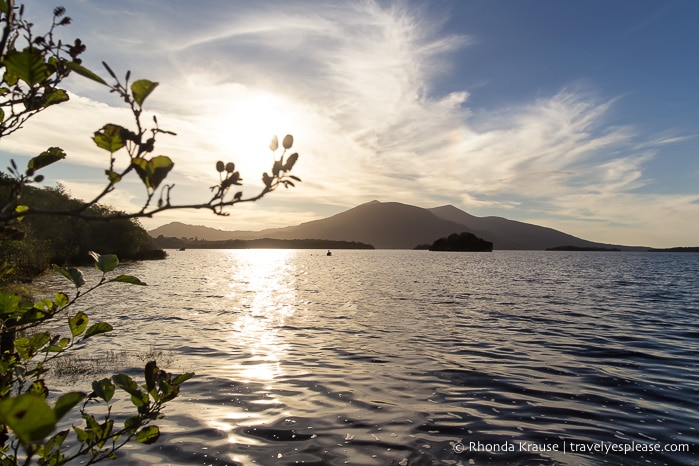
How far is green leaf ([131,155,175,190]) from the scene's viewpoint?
2.17m

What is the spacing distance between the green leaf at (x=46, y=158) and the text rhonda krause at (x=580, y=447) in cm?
800

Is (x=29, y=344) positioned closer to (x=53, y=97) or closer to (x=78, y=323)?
(x=78, y=323)

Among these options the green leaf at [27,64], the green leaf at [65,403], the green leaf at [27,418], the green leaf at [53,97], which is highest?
the green leaf at [53,97]

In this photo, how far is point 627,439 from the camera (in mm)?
8367

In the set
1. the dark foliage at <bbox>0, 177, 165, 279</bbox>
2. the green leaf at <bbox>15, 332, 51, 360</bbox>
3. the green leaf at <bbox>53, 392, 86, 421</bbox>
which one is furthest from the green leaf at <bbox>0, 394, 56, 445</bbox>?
the dark foliage at <bbox>0, 177, 165, 279</bbox>

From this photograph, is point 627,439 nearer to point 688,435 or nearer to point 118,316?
point 688,435

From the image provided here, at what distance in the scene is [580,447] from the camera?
805 cm

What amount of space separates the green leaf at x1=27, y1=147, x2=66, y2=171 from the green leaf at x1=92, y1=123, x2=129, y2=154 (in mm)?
856

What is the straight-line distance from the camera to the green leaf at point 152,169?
2.17 meters

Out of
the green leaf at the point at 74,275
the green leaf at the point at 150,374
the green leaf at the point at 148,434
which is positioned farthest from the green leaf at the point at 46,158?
the green leaf at the point at 148,434

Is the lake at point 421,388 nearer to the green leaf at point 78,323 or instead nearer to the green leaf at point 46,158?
the green leaf at point 78,323

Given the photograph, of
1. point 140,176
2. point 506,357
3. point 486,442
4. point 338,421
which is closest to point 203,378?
point 338,421

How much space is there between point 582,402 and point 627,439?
6.85 ft

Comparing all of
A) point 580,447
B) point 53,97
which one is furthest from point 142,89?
point 580,447
